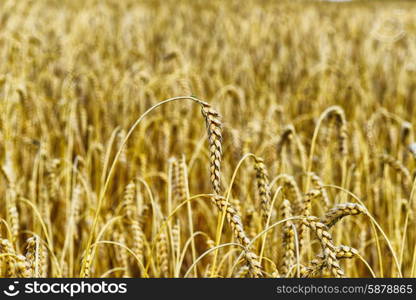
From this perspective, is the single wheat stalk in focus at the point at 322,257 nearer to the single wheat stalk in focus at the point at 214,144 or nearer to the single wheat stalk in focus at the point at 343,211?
the single wheat stalk in focus at the point at 343,211

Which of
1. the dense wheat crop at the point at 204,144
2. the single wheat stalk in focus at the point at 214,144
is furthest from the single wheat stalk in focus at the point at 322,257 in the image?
the single wheat stalk in focus at the point at 214,144

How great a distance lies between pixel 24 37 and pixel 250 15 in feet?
12.0

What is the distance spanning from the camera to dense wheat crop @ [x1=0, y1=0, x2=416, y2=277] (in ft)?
4.15

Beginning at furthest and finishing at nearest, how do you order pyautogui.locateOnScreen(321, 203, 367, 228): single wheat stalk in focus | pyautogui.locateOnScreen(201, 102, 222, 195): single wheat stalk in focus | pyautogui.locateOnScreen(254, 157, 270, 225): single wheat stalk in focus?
pyautogui.locateOnScreen(254, 157, 270, 225): single wheat stalk in focus, pyautogui.locateOnScreen(321, 203, 367, 228): single wheat stalk in focus, pyautogui.locateOnScreen(201, 102, 222, 195): single wheat stalk in focus

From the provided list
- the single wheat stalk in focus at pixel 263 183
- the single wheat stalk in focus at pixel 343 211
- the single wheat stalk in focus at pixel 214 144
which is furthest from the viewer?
the single wheat stalk in focus at pixel 263 183

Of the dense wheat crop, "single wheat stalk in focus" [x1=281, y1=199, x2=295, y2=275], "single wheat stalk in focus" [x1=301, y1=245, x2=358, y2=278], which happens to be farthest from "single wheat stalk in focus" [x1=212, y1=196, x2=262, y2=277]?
"single wheat stalk in focus" [x1=281, y1=199, x2=295, y2=275]

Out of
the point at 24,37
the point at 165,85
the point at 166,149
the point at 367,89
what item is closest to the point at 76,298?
the point at 166,149

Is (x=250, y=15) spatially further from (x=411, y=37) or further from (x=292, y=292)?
(x=292, y=292)

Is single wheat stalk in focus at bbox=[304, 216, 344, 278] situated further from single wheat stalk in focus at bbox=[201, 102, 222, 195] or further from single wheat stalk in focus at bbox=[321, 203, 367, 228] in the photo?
single wheat stalk in focus at bbox=[201, 102, 222, 195]

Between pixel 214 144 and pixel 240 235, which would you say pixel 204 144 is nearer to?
pixel 240 235

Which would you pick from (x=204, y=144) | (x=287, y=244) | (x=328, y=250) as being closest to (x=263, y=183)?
(x=287, y=244)

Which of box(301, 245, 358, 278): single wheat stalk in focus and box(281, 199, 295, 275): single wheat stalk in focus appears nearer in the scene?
box(301, 245, 358, 278): single wheat stalk in focus

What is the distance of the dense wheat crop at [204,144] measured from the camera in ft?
4.15

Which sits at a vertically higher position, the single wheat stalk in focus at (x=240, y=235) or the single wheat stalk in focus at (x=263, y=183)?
the single wheat stalk in focus at (x=263, y=183)
